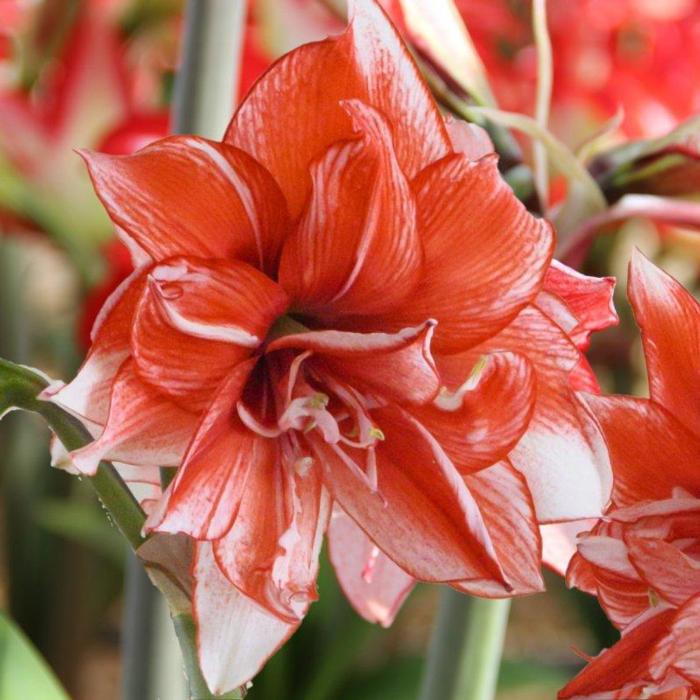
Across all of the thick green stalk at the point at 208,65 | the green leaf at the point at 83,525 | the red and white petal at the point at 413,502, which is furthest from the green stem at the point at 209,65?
the green leaf at the point at 83,525

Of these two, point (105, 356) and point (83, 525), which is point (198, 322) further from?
point (83, 525)

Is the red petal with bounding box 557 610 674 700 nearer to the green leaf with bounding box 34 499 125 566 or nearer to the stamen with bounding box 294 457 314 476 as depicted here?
the stamen with bounding box 294 457 314 476

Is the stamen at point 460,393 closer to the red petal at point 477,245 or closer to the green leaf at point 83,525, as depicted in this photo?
the red petal at point 477,245

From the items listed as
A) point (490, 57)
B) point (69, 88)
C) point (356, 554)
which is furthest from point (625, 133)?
point (356, 554)

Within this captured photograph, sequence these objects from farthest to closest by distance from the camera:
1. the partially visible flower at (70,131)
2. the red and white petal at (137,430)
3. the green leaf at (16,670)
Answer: the partially visible flower at (70,131)
the green leaf at (16,670)
the red and white petal at (137,430)

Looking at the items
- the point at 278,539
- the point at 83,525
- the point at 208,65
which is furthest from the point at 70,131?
the point at 278,539

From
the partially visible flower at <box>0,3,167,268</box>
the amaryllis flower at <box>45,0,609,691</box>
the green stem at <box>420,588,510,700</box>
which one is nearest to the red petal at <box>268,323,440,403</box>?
the amaryllis flower at <box>45,0,609,691</box>

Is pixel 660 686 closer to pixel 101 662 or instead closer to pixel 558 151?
pixel 558 151
